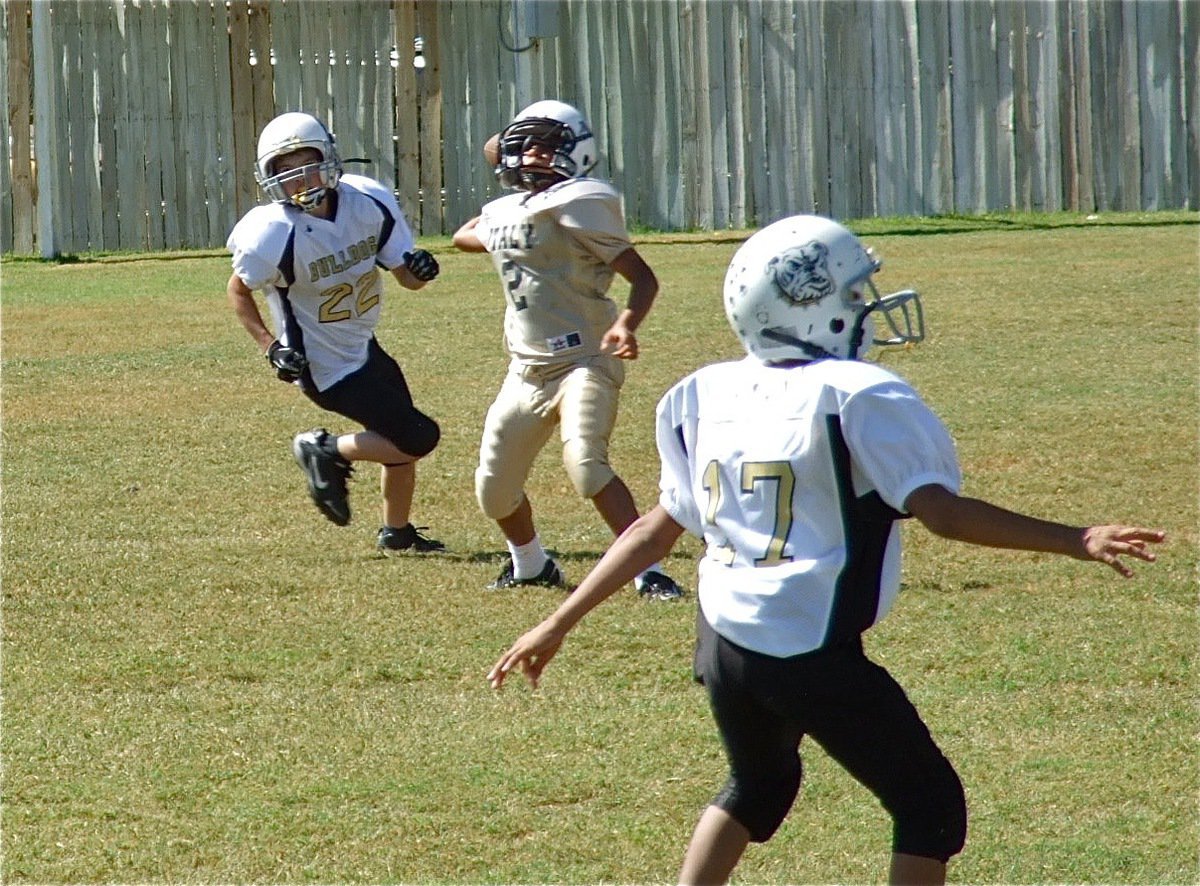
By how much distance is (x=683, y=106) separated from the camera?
1784 centimetres

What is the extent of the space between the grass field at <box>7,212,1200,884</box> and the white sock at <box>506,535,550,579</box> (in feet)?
0.65

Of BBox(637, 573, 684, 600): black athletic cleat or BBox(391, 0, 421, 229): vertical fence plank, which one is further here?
BBox(391, 0, 421, 229): vertical fence plank

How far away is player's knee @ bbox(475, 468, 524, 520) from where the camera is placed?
23.2ft

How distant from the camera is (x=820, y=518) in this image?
11.4ft

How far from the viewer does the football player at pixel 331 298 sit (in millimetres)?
7645

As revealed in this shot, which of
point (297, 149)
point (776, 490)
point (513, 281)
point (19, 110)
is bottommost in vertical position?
point (776, 490)

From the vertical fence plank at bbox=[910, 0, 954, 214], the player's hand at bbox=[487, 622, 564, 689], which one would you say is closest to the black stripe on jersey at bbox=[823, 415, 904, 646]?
the player's hand at bbox=[487, 622, 564, 689]

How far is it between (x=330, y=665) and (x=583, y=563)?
66.6 inches

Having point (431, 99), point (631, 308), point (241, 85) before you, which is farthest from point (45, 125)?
point (631, 308)

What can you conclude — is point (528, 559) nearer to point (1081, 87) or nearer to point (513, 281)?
point (513, 281)

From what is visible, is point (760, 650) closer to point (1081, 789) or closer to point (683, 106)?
point (1081, 789)

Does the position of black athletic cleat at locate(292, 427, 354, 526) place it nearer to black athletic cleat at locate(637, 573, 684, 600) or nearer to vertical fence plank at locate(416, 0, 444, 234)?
black athletic cleat at locate(637, 573, 684, 600)

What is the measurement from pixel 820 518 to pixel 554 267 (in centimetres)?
366

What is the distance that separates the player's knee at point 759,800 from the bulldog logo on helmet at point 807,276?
0.97 metres
